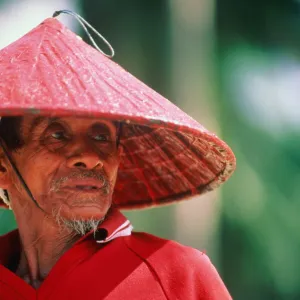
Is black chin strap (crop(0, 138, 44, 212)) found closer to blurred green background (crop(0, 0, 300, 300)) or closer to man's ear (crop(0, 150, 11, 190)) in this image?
man's ear (crop(0, 150, 11, 190))

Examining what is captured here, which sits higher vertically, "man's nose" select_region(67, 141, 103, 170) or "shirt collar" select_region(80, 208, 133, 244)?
"man's nose" select_region(67, 141, 103, 170)

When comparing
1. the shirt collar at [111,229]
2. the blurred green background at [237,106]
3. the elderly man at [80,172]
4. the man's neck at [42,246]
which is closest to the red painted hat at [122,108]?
the elderly man at [80,172]

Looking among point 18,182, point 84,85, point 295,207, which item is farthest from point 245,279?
point 84,85

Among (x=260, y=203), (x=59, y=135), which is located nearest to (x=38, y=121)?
(x=59, y=135)

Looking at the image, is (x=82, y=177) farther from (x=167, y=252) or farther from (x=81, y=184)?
(x=167, y=252)

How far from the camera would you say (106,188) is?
243cm

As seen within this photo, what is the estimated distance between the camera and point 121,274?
227 cm

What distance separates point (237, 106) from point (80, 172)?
2858mm

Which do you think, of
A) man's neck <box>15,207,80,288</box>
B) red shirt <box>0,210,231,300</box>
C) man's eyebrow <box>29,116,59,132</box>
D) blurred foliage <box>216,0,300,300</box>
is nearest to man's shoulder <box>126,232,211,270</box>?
red shirt <box>0,210,231,300</box>

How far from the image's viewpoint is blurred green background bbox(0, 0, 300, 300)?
16.4ft

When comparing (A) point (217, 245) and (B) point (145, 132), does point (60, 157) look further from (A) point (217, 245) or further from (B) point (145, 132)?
(A) point (217, 245)

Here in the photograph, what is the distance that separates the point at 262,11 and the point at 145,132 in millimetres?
2893

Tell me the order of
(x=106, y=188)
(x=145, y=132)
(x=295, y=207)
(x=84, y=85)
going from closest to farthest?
(x=84, y=85) → (x=106, y=188) → (x=145, y=132) → (x=295, y=207)

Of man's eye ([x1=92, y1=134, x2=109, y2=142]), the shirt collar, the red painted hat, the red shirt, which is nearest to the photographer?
the red painted hat
